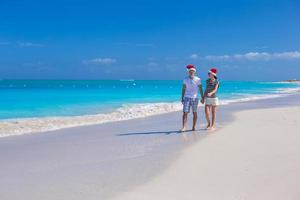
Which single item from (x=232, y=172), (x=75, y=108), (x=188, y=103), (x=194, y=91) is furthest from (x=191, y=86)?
(x=75, y=108)

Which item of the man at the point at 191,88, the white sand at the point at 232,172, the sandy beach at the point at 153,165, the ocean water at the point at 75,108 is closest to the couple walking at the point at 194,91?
the man at the point at 191,88

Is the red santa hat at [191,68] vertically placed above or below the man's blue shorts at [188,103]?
above

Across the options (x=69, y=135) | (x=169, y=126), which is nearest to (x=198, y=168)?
(x=69, y=135)

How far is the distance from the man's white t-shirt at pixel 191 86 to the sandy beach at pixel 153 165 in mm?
1045

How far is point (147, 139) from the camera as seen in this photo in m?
9.23

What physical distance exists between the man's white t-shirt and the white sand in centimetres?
172

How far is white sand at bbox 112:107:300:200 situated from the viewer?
4.81m

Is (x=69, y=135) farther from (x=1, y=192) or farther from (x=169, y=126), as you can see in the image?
(x=1, y=192)

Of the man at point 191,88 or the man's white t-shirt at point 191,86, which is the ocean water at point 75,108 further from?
the man's white t-shirt at point 191,86

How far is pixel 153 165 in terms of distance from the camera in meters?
6.41

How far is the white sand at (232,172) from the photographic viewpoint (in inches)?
189

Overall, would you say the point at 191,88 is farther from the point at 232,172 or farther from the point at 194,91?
the point at 232,172

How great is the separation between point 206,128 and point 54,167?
549 cm

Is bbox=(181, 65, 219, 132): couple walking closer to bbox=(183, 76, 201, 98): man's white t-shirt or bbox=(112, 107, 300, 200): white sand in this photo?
bbox=(183, 76, 201, 98): man's white t-shirt
